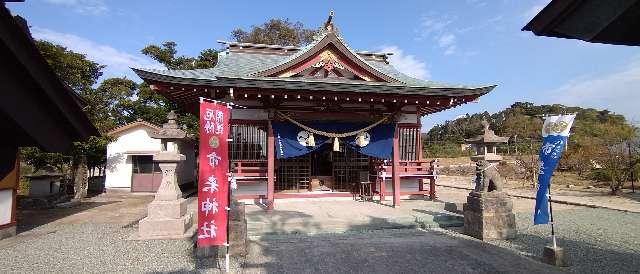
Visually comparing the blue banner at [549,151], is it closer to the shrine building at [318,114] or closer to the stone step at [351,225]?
the stone step at [351,225]

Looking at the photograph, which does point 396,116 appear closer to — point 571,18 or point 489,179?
point 489,179

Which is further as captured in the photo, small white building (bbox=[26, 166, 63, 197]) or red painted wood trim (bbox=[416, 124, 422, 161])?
small white building (bbox=[26, 166, 63, 197])

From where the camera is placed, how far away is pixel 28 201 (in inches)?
556

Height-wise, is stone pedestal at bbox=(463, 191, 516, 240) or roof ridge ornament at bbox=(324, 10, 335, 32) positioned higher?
roof ridge ornament at bbox=(324, 10, 335, 32)

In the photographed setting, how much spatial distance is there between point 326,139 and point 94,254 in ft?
24.4

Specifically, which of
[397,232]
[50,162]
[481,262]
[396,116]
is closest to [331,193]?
[396,116]

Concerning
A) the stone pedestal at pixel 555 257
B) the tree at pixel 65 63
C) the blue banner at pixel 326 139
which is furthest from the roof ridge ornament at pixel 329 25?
the tree at pixel 65 63

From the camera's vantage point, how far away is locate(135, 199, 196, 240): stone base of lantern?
8070 millimetres

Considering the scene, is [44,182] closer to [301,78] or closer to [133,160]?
[133,160]

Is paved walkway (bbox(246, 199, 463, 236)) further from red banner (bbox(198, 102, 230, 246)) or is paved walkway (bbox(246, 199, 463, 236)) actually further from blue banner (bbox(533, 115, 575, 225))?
blue banner (bbox(533, 115, 575, 225))

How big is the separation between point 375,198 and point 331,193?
1702mm

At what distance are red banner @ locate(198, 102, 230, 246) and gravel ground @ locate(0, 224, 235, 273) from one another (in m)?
0.61

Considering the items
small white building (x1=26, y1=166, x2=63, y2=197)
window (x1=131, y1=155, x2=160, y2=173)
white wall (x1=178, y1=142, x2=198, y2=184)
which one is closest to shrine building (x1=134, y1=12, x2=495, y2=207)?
small white building (x1=26, y1=166, x2=63, y2=197)

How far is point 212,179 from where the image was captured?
5.89 m
